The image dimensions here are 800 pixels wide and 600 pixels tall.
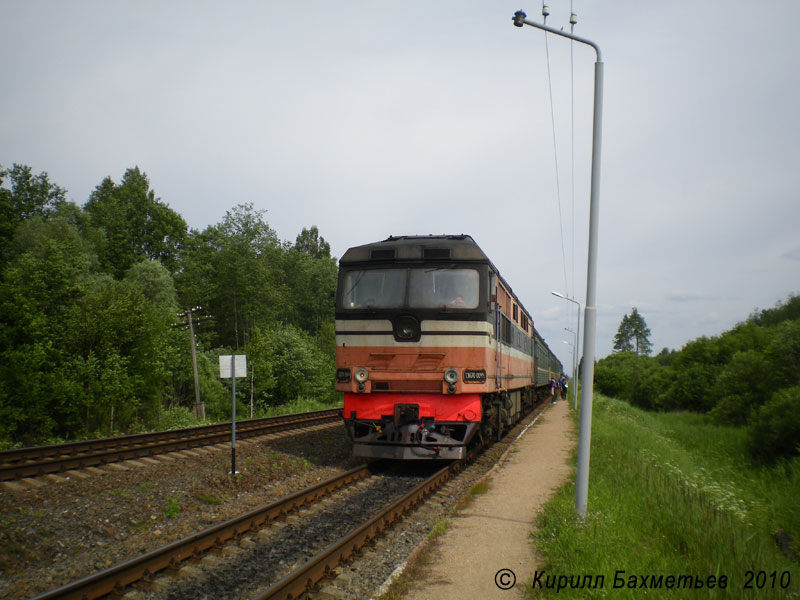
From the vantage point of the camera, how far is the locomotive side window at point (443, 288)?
10.4m

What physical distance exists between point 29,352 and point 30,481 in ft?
42.7

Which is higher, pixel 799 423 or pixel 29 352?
pixel 29 352

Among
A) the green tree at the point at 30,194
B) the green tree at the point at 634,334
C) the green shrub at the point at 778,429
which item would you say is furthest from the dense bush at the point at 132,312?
the green tree at the point at 634,334

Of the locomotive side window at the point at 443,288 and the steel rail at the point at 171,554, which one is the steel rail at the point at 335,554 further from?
the locomotive side window at the point at 443,288

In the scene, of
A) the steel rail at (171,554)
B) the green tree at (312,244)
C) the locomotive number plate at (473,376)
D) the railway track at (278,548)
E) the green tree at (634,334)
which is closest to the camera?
Answer: the steel rail at (171,554)

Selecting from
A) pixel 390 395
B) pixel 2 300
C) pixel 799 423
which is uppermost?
pixel 2 300

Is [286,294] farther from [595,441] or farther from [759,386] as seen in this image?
[595,441]

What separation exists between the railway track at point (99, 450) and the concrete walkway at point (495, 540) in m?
6.17

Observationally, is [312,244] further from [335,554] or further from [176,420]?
[335,554]

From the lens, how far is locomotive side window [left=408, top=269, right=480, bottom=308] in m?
10.4

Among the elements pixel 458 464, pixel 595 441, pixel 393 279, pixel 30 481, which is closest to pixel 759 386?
pixel 595 441

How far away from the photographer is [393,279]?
1071cm

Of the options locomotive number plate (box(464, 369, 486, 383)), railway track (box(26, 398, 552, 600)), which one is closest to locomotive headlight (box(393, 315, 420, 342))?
locomotive number plate (box(464, 369, 486, 383))

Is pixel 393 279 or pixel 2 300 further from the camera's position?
pixel 2 300
